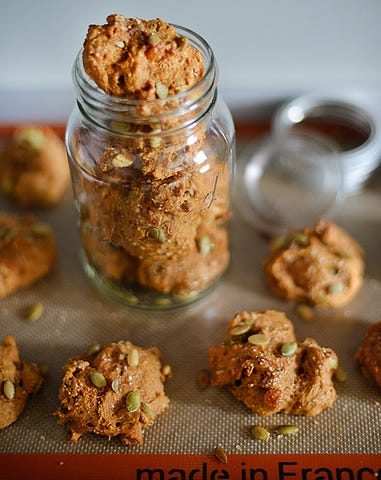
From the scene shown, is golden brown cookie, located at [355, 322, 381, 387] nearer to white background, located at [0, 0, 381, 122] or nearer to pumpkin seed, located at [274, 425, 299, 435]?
pumpkin seed, located at [274, 425, 299, 435]

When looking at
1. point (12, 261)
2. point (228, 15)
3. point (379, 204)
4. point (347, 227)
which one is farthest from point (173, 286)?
point (228, 15)

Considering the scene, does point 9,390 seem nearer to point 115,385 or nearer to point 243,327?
point 115,385

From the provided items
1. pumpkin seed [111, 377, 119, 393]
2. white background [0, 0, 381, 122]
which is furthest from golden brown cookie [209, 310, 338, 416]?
white background [0, 0, 381, 122]

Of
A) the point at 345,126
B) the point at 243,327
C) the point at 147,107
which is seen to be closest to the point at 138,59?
the point at 147,107

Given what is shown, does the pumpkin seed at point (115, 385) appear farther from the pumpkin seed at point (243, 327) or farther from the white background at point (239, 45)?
the white background at point (239, 45)

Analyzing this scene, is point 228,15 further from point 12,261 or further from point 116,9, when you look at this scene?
point 12,261

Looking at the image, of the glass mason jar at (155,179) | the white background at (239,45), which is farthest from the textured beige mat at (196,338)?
the white background at (239,45)
